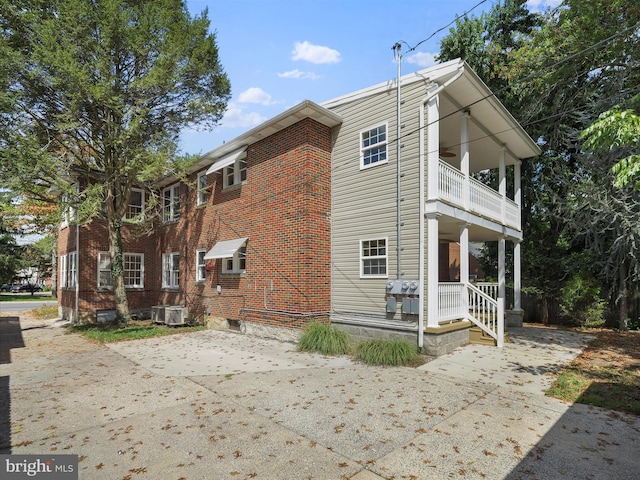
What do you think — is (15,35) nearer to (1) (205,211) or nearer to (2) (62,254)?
(1) (205,211)

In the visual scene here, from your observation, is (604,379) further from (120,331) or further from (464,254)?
(120,331)

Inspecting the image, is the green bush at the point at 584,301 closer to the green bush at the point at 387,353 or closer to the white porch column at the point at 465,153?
the white porch column at the point at 465,153

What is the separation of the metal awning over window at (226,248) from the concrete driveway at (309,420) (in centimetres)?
447

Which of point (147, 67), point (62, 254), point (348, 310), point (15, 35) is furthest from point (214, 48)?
point (62, 254)

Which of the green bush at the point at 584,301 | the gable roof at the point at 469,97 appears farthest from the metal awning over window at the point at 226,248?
the green bush at the point at 584,301

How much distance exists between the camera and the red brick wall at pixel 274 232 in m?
11.1

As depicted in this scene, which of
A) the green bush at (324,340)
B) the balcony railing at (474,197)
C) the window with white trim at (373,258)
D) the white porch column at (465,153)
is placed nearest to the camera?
the green bush at (324,340)

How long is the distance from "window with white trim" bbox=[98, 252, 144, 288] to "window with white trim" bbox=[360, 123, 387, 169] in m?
13.1

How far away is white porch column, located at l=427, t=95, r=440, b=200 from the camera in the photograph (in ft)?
30.9

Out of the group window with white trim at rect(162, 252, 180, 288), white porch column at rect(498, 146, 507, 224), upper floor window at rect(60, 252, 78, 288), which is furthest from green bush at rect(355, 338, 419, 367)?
upper floor window at rect(60, 252, 78, 288)

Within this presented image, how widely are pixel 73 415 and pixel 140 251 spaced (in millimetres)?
14161

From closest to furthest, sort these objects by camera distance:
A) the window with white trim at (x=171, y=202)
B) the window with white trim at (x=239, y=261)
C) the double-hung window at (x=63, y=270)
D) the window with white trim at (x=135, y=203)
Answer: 1. the window with white trim at (x=239, y=261)
2. the window with white trim at (x=171, y=202)
3. the window with white trim at (x=135, y=203)
4. the double-hung window at (x=63, y=270)

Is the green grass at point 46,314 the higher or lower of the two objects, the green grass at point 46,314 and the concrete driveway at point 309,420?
the lower

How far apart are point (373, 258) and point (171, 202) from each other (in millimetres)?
11647
